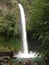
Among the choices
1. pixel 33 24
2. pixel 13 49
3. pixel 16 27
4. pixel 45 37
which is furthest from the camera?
pixel 16 27

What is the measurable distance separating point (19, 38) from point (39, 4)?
13.1 metres

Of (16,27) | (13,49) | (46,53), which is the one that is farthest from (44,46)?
(16,27)

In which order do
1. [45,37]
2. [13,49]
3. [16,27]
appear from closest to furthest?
[45,37]
[13,49]
[16,27]

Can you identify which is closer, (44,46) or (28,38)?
(44,46)

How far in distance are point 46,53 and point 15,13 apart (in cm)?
1402

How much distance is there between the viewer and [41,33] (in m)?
10.3

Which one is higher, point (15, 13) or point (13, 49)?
point (15, 13)

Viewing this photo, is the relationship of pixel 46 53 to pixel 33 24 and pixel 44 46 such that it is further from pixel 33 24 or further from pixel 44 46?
pixel 33 24

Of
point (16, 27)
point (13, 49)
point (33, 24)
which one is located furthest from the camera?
point (16, 27)

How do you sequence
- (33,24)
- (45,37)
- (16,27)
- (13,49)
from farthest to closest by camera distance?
(16,27) → (13,49) → (33,24) → (45,37)

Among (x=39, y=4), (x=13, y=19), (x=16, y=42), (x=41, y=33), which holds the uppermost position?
(x=13, y=19)

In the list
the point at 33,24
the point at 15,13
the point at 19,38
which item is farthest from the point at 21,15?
the point at 33,24

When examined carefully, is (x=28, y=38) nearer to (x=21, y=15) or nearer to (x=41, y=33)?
(x=21, y=15)

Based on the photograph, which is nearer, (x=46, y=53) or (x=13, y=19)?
(x=46, y=53)
